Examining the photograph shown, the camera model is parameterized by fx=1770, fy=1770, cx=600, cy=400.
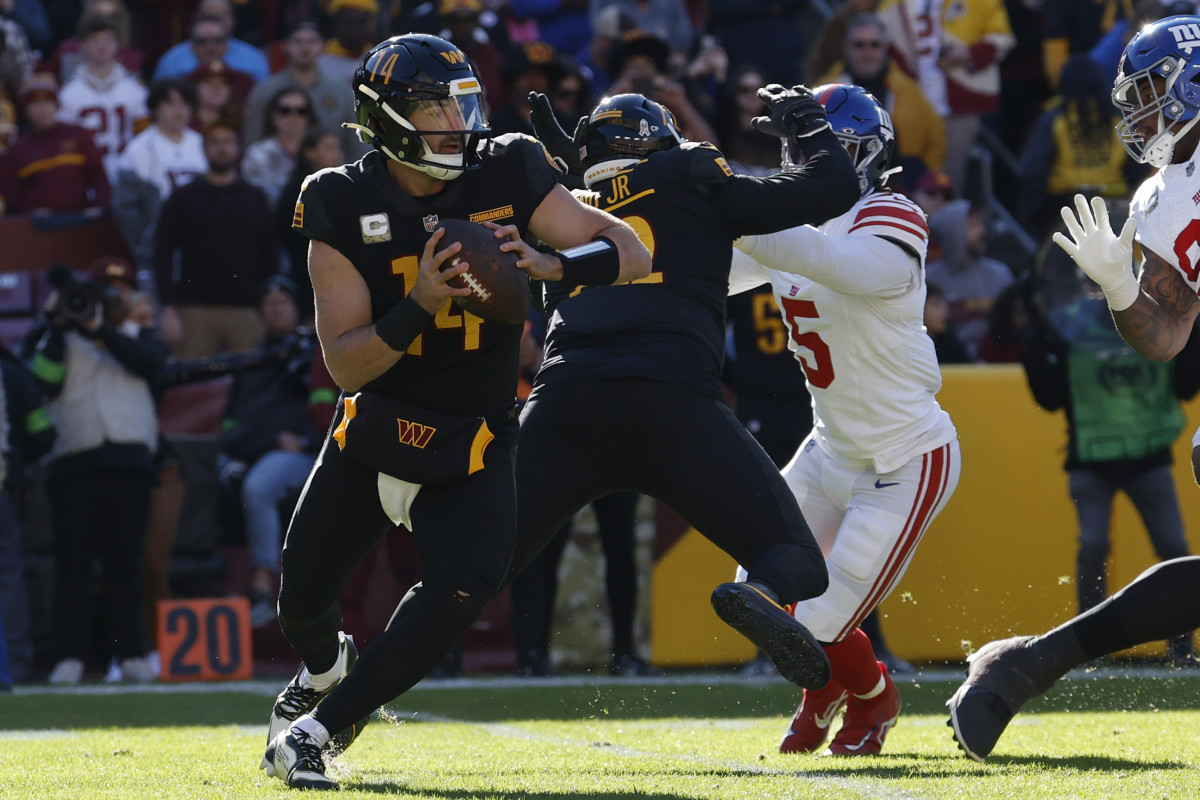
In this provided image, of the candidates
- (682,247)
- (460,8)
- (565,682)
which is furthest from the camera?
(460,8)

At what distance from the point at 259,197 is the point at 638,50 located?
2.41 metres

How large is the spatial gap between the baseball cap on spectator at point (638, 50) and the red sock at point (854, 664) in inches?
224

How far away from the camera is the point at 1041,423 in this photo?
8.69 metres

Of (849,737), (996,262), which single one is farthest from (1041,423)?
(849,737)

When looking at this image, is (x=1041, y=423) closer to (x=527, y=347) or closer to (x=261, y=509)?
(x=527, y=347)

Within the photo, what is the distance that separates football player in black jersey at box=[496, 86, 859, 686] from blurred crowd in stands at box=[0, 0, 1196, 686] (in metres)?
3.39

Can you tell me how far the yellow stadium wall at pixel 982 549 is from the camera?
8555 mm

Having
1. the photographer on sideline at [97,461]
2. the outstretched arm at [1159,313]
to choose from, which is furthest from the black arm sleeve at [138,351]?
the outstretched arm at [1159,313]

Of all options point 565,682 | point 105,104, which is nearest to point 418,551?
point 565,682

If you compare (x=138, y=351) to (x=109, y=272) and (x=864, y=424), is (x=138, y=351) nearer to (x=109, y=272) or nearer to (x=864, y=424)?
(x=109, y=272)

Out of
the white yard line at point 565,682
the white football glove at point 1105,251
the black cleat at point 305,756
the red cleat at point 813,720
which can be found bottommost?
the white yard line at point 565,682

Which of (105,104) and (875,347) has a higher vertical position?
(105,104)

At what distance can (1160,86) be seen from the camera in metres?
4.81

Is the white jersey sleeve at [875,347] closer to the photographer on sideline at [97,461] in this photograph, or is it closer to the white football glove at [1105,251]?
the white football glove at [1105,251]
